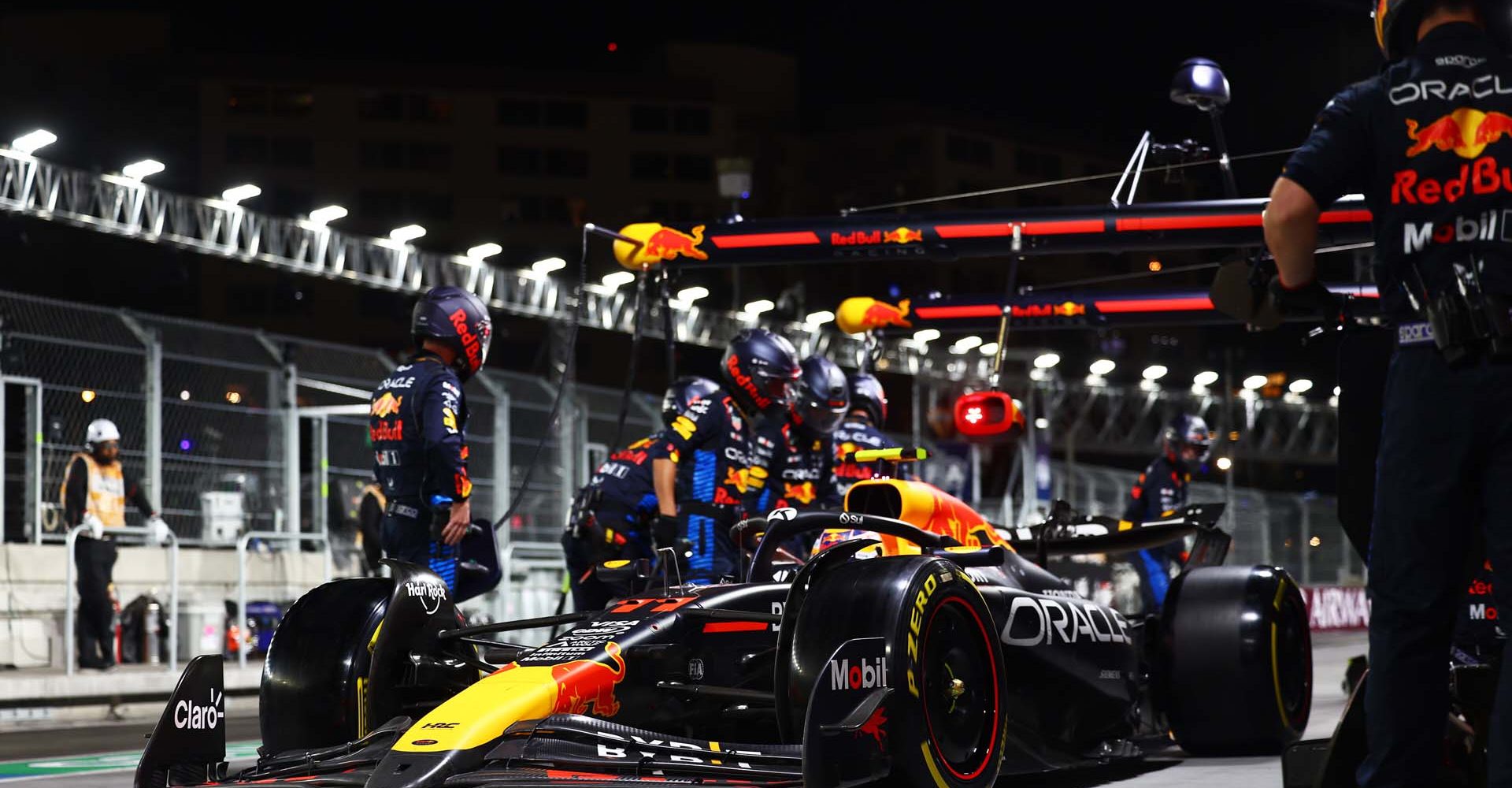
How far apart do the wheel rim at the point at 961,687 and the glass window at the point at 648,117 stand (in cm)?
5642

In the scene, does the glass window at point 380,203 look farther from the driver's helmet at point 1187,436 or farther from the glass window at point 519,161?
the driver's helmet at point 1187,436

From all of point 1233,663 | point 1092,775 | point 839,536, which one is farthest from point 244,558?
point 1233,663

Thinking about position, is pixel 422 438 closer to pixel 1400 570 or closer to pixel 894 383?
pixel 1400 570

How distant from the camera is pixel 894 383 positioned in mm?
50281

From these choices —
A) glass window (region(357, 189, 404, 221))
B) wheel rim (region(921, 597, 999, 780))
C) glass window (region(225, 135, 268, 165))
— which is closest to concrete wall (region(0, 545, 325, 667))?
wheel rim (region(921, 597, 999, 780))

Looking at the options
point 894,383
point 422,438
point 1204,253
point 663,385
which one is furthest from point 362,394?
point 663,385

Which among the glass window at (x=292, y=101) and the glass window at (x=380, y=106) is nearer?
the glass window at (x=292, y=101)

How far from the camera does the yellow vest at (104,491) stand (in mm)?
13352

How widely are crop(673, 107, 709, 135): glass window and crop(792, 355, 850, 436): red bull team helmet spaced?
51.0 metres

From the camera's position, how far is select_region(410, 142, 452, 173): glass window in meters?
58.5

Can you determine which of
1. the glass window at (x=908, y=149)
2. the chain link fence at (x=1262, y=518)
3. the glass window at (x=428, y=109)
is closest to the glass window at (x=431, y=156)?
the glass window at (x=428, y=109)

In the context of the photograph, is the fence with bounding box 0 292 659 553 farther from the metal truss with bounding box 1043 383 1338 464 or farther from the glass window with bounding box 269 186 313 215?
the glass window with bounding box 269 186 313 215

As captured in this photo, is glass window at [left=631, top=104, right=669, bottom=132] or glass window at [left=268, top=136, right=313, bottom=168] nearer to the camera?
glass window at [left=268, top=136, right=313, bottom=168]

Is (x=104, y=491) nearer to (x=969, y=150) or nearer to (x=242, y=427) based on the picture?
(x=242, y=427)
